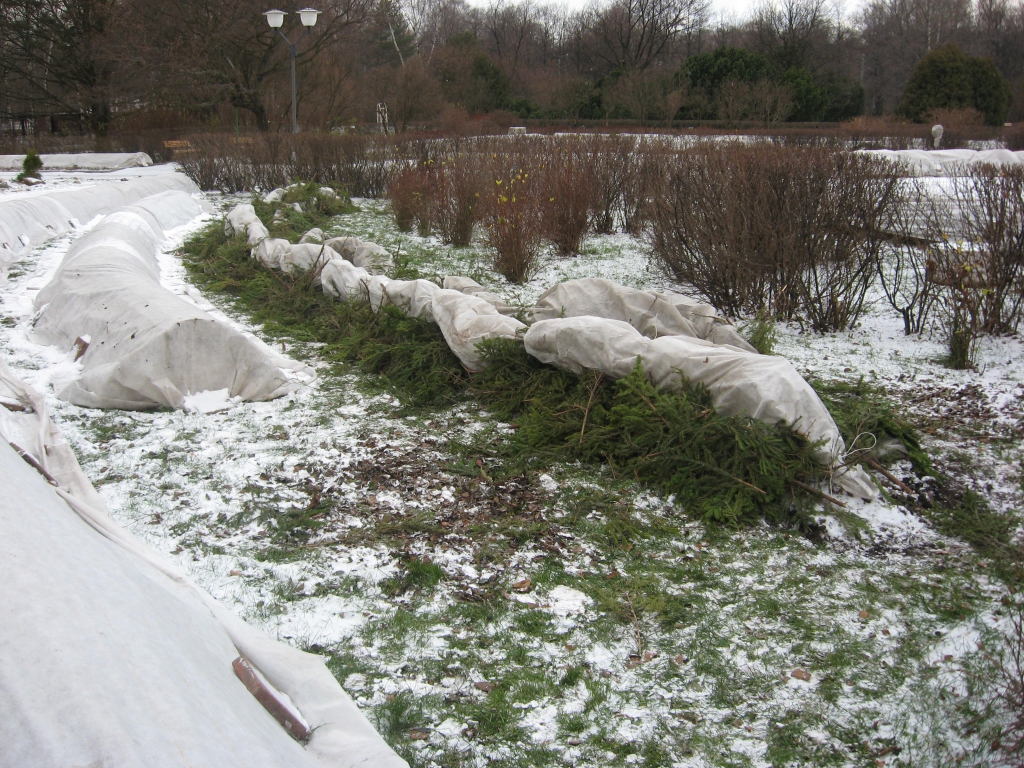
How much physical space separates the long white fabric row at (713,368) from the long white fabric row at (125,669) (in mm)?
2469

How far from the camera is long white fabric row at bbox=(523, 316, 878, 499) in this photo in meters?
3.68

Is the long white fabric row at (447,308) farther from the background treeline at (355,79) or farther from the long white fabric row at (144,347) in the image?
the background treeline at (355,79)

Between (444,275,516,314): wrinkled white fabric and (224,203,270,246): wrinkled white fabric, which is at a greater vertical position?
(224,203,270,246): wrinkled white fabric

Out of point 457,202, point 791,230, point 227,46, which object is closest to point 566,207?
point 457,202

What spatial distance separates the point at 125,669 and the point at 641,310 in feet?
13.1

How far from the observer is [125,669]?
5.24 ft

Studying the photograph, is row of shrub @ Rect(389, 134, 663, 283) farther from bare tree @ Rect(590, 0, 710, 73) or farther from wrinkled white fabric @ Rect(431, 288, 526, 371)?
bare tree @ Rect(590, 0, 710, 73)

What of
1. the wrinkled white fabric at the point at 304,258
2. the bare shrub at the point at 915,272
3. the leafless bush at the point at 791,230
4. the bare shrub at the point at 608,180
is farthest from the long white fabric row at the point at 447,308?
the bare shrub at the point at 608,180

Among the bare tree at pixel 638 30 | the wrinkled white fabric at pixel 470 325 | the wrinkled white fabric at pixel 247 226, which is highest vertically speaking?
the bare tree at pixel 638 30

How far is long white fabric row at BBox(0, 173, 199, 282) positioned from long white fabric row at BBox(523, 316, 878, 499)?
20.7 ft

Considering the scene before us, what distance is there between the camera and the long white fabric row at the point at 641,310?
4875 millimetres

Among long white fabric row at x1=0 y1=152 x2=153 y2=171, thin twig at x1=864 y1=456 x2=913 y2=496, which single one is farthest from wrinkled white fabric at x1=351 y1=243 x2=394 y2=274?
long white fabric row at x1=0 y1=152 x2=153 y2=171

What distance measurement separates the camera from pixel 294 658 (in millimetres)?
2383

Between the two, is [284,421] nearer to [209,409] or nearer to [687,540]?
[209,409]
